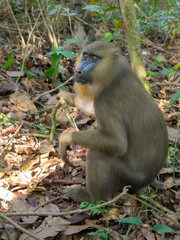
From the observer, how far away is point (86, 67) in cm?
439

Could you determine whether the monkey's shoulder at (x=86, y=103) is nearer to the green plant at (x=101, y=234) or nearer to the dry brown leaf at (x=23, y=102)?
the dry brown leaf at (x=23, y=102)

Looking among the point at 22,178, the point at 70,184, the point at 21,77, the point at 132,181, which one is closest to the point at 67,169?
the point at 70,184

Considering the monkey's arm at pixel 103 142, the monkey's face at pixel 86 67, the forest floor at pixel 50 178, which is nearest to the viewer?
the forest floor at pixel 50 178

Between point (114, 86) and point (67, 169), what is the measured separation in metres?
1.64

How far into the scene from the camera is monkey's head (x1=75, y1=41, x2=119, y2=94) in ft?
14.2

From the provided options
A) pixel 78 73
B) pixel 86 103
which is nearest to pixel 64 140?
pixel 86 103

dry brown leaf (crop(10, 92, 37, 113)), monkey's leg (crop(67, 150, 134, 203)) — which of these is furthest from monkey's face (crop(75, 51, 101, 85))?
dry brown leaf (crop(10, 92, 37, 113))

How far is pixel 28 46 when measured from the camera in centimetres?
753

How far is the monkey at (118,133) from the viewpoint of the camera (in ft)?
14.0

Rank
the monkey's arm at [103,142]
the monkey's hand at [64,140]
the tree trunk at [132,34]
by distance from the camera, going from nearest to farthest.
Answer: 1. the monkey's arm at [103,142]
2. the monkey's hand at [64,140]
3. the tree trunk at [132,34]

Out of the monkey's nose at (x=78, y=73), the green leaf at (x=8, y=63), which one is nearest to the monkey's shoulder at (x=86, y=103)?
the monkey's nose at (x=78, y=73)

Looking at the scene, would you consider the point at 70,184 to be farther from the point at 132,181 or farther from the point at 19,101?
the point at 19,101

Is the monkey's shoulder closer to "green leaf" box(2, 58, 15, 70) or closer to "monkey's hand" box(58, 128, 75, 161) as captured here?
"monkey's hand" box(58, 128, 75, 161)

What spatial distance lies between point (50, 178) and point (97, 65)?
72.9 inches
